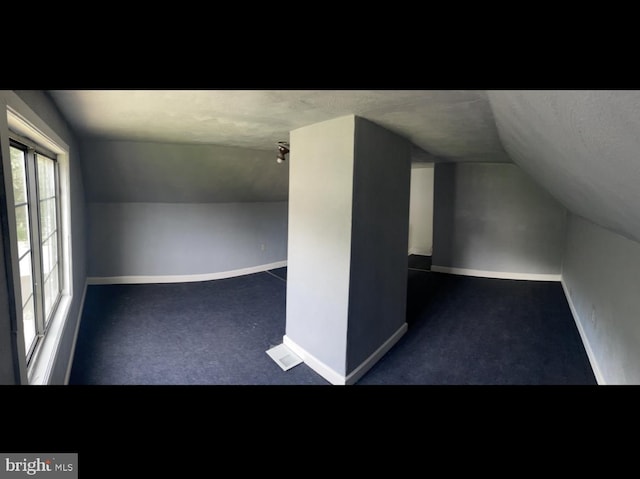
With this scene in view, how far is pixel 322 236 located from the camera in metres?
2.30

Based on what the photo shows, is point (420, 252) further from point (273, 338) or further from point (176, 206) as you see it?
point (176, 206)

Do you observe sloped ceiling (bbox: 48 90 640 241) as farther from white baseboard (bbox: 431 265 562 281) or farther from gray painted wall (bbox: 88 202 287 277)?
white baseboard (bbox: 431 265 562 281)

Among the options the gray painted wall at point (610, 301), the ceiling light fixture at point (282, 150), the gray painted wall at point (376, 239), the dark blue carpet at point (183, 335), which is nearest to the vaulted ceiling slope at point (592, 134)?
the gray painted wall at point (610, 301)

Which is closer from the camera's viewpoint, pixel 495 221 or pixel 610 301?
pixel 610 301

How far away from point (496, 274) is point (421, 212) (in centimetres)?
266

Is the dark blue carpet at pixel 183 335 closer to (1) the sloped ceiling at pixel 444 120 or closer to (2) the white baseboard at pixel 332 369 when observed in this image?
(2) the white baseboard at pixel 332 369

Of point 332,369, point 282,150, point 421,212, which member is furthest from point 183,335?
point 421,212

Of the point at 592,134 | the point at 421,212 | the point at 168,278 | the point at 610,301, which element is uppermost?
the point at 592,134

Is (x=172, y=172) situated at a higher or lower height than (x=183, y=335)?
higher

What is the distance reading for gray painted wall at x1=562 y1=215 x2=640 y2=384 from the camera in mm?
1848

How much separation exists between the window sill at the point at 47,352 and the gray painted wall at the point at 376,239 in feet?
5.70
